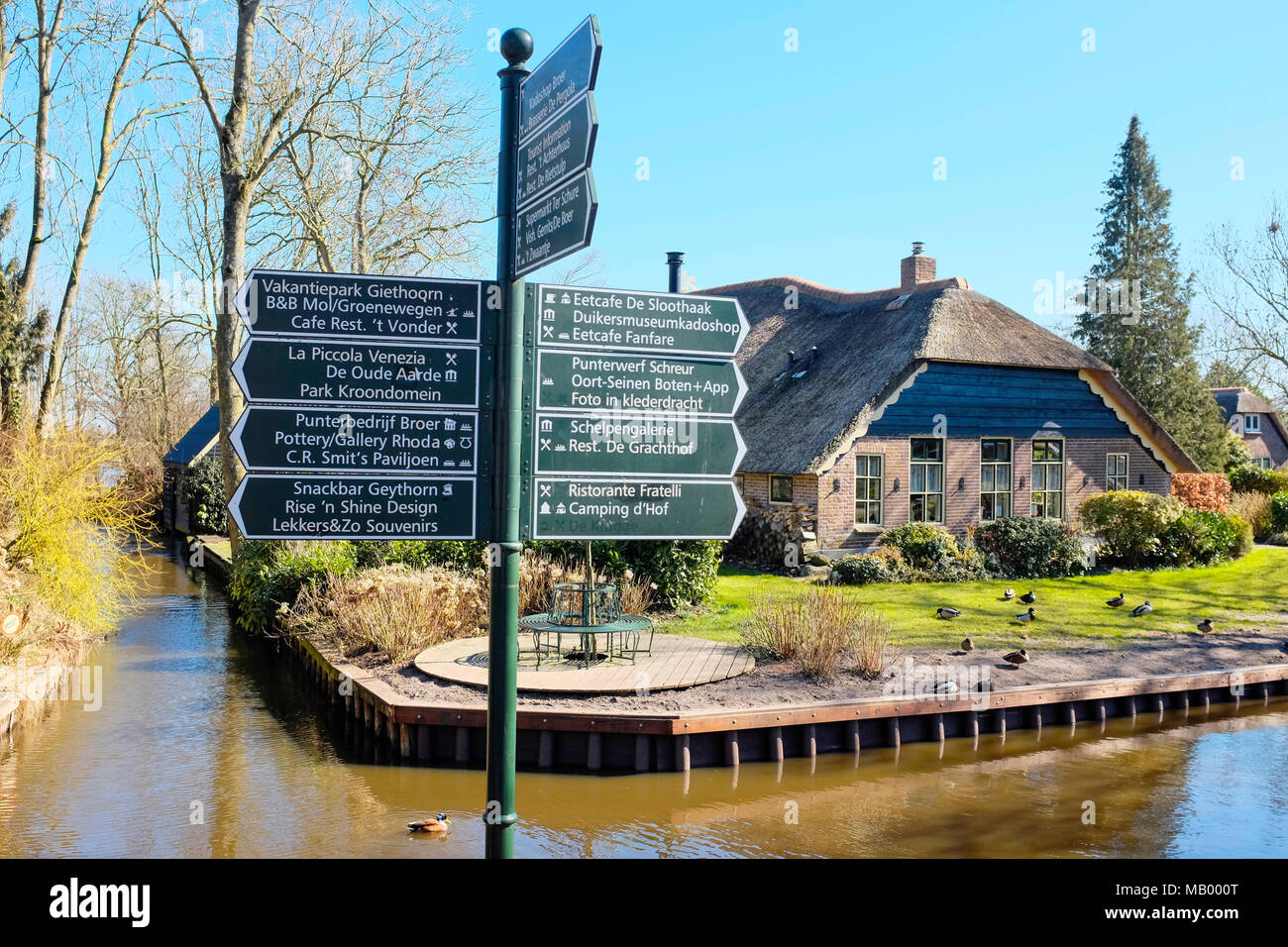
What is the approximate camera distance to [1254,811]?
9.23 m

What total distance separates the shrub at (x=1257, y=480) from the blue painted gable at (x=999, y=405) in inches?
476

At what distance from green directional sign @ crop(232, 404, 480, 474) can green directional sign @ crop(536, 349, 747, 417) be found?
0.33 metres

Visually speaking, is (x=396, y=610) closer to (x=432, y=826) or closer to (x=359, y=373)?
(x=432, y=826)

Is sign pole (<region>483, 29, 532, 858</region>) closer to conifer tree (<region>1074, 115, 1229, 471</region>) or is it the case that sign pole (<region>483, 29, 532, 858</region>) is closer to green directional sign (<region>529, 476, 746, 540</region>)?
green directional sign (<region>529, 476, 746, 540</region>)

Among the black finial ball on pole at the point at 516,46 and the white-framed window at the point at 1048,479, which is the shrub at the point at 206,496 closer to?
the white-framed window at the point at 1048,479

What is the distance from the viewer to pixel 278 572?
1694 centimetres

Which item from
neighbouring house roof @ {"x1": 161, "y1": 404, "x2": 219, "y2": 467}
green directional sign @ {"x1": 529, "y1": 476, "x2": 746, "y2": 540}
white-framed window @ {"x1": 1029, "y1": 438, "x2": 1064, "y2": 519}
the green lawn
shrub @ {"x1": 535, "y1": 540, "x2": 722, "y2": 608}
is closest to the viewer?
green directional sign @ {"x1": 529, "y1": 476, "x2": 746, "y2": 540}

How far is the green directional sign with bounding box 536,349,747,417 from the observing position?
3.67 meters

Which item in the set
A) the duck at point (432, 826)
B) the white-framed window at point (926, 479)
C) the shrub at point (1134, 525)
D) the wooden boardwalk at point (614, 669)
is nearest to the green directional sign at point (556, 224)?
the duck at point (432, 826)

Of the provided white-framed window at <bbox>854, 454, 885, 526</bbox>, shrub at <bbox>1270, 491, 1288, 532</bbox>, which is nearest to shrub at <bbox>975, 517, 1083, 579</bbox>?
white-framed window at <bbox>854, 454, 885, 526</bbox>

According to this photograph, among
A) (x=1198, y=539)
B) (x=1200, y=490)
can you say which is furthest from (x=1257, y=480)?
(x=1198, y=539)
